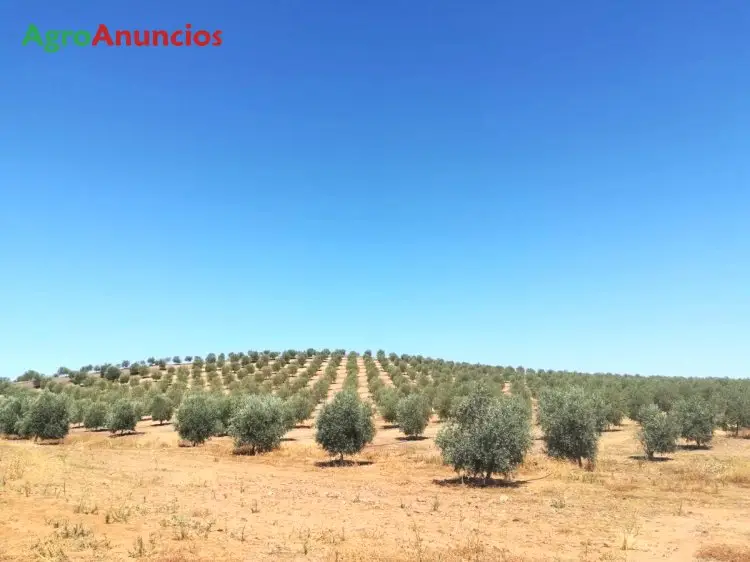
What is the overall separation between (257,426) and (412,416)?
1722 centimetres

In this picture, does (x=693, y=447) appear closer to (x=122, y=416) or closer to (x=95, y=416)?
(x=122, y=416)

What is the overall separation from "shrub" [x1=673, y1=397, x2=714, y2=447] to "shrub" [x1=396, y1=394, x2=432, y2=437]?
866 inches

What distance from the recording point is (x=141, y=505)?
18.1 meters

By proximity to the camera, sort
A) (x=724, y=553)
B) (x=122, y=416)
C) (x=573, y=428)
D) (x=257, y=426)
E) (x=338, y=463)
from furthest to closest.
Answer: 1. (x=122, y=416)
2. (x=257, y=426)
3. (x=338, y=463)
4. (x=573, y=428)
5. (x=724, y=553)

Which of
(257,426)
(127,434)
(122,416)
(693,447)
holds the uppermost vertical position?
(257,426)

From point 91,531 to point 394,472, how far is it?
1904 cm

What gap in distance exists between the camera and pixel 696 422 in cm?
4503

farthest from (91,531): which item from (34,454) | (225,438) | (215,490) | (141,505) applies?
(225,438)

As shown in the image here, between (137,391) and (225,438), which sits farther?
(137,391)

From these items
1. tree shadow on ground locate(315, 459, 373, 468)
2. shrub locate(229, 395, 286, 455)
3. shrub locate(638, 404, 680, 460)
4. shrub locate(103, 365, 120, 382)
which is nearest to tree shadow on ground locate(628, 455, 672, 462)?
shrub locate(638, 404, 680, 460)

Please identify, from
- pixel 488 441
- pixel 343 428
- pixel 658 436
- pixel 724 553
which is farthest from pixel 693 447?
pixel 724 553

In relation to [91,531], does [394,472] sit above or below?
below

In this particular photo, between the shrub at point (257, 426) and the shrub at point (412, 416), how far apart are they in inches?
595

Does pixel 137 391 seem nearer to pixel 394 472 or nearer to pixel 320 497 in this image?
pixel 394 472
